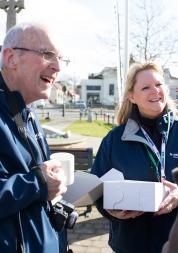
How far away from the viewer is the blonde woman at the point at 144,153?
2.54 m

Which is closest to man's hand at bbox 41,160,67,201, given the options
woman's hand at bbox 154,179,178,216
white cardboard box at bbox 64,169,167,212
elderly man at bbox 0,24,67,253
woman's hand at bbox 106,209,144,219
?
elderly man at bbox 0,24,67,253

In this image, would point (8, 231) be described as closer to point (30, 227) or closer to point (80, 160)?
point (30, 227)

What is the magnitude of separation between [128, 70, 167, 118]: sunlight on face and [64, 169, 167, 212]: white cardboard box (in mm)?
676

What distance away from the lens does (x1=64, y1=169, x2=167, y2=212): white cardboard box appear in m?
2.14

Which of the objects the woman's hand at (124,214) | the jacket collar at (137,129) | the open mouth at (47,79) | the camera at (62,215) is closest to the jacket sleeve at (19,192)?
the camera at (62,215)

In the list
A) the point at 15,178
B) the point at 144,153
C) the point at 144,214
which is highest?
the point at 15,178

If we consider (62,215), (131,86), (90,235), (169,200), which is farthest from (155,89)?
(90,235)

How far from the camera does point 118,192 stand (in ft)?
7.25

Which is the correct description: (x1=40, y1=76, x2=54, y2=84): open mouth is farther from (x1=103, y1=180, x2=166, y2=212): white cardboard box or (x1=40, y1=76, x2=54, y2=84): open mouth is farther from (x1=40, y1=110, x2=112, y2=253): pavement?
(x1=40, y1=110, x2=112, y2=253): pavement

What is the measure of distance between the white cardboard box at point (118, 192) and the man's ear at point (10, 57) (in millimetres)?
821

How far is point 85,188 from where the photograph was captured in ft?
7.34

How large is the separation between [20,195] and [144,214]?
1196 millimetres

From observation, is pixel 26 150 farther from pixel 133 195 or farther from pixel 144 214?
pixel 144 214

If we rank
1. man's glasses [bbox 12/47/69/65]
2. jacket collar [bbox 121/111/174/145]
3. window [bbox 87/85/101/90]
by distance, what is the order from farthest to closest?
window [bbox 87/85/101/90] → jacket collar [bbox 121/111/174/145] → man's glasses [bbox 12/47/69/65]
